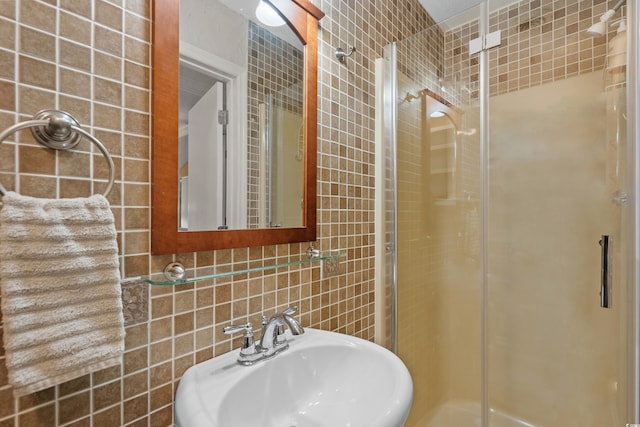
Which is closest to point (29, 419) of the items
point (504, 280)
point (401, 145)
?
point (401, 145)

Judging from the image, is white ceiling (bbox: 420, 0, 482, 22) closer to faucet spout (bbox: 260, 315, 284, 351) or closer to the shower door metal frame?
the shower door metal frame

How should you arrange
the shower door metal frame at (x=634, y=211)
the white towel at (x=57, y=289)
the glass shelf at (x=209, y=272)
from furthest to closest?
1. the shower door metal frame at (x=634, y=211)
2. the glass shelf at (x=209, y=272)
3. the white towel at (x=57, y=289)

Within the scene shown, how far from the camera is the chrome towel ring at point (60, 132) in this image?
54 centimetres

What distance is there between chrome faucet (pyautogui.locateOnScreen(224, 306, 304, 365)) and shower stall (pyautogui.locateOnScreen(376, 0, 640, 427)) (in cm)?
69

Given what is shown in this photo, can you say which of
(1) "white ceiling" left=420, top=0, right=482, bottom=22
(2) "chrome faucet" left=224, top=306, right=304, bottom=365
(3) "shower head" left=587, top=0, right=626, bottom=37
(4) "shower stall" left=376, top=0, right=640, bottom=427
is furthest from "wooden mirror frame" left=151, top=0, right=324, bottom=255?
(1) "white ceiling" left=420, top=0, right=482, bottom=22

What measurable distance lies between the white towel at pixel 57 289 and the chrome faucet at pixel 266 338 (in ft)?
1.00

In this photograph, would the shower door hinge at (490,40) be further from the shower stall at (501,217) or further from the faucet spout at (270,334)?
the faucet spout at (270,334)

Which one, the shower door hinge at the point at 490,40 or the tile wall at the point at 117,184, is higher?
the shower door hinge at the point at 490,40

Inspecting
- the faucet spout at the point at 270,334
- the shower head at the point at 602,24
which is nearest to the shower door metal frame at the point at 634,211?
the shower head at the point at 602,24

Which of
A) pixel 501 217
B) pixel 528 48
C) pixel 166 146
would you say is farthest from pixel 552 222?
pixel 166 146

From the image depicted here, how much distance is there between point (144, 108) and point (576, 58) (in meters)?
1.70

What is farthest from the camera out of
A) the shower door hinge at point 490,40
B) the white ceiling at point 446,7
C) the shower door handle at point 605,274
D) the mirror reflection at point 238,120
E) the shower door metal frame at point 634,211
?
the white ceiling at point 446,7

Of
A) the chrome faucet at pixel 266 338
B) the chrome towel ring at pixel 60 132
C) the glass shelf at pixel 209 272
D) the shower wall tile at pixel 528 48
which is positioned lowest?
the chrome faucet at pixel 266 338

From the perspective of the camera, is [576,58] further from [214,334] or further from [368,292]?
[214,334]
